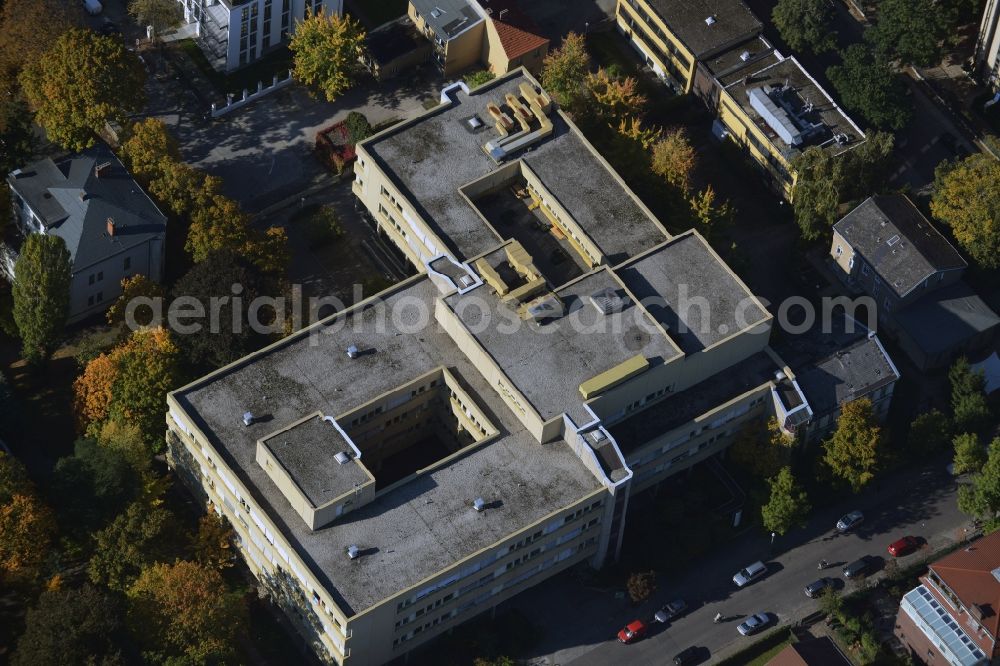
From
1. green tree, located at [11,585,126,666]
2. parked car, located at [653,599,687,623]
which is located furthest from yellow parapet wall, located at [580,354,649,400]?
green tree, located at [11,585,126,666]

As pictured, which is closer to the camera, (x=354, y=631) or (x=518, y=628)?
(x=354, y=631)

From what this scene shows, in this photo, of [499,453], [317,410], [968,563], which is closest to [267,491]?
[317,410]

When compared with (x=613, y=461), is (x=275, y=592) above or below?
below

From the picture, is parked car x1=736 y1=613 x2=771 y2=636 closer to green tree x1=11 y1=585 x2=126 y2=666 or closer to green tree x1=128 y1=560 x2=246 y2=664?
green tree x1=128 y1=560 x2=246 y2=664

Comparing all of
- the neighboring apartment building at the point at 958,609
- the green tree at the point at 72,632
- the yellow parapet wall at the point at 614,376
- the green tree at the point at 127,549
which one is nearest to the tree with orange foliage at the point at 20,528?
the green tree at the point at 127,549

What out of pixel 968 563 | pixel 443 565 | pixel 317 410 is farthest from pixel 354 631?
pixel 968 563

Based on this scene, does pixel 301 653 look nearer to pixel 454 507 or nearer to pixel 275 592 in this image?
pixel 275 592

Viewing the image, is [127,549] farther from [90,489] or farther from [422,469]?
[422,469]

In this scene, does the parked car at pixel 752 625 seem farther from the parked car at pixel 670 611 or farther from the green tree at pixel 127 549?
the green tree at pixel 127 549
